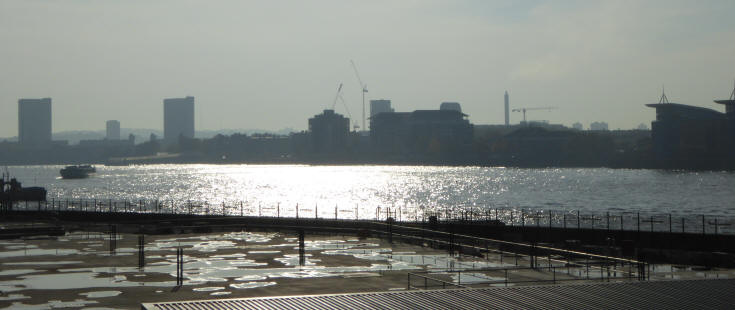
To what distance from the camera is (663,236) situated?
62062 millimetres

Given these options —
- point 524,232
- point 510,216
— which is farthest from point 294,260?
point 510,216

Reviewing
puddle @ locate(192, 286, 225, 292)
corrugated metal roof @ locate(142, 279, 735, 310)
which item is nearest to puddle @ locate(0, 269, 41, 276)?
puddle @ locate(192, 286, 225, 292)

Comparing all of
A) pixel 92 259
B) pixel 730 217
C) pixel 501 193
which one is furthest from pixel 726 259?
pixel 501 193

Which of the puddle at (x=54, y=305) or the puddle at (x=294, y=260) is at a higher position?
the puddle at (x=294, y=260)

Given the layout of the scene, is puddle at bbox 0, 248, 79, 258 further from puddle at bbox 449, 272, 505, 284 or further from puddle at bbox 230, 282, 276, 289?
puddle at bbox 449, 272, 505, 284

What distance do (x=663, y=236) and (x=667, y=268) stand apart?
1221 cm

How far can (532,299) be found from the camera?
107ft

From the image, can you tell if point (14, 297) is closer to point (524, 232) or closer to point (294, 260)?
point (294, 260)

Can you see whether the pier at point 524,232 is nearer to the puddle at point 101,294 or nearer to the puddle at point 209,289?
the puddle at point 209,289

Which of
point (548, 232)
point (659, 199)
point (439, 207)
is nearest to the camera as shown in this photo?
point (548, 232)

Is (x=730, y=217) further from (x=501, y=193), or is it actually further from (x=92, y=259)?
(x=92, y=259)

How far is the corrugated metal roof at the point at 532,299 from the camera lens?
1240 inches

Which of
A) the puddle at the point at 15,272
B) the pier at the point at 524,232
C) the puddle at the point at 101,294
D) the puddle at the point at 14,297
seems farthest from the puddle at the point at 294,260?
the puddle at the point at 14,297

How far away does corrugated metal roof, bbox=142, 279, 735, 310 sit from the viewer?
31484 millimetres
